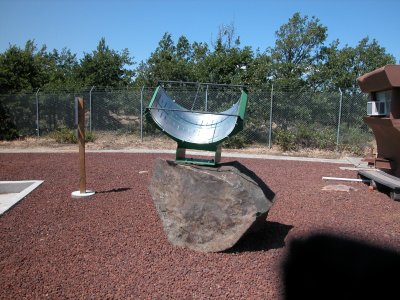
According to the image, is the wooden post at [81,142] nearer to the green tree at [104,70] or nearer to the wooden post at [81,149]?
the wooden post at [81,149]

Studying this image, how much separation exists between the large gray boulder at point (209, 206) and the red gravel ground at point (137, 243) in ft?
0.58

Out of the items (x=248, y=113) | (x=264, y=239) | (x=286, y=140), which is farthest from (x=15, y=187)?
(x=248, y=113)

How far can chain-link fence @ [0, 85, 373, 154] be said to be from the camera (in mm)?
15375

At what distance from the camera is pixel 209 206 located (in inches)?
180

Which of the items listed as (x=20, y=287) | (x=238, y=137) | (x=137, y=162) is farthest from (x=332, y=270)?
(x=238, y=137)

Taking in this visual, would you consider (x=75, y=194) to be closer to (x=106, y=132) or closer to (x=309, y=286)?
(x=309, y=286)

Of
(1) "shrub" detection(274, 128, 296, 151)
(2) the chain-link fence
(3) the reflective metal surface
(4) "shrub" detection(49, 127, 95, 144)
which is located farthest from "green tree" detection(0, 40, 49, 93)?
(3) the reflective metal surface

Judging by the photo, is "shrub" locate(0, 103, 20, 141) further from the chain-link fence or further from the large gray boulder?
the large gray boulder

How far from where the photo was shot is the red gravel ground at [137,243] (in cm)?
375

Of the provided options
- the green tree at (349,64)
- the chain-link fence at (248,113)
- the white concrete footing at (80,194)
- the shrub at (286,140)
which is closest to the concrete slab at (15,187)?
the white concrete footing at (80,194)

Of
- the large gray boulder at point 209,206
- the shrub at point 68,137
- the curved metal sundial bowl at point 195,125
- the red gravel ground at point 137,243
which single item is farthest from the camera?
the shrub at point 68,137

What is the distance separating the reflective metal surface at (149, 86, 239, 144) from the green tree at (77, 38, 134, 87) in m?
14.8

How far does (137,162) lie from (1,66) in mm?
10374

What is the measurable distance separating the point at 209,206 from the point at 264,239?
952mm
